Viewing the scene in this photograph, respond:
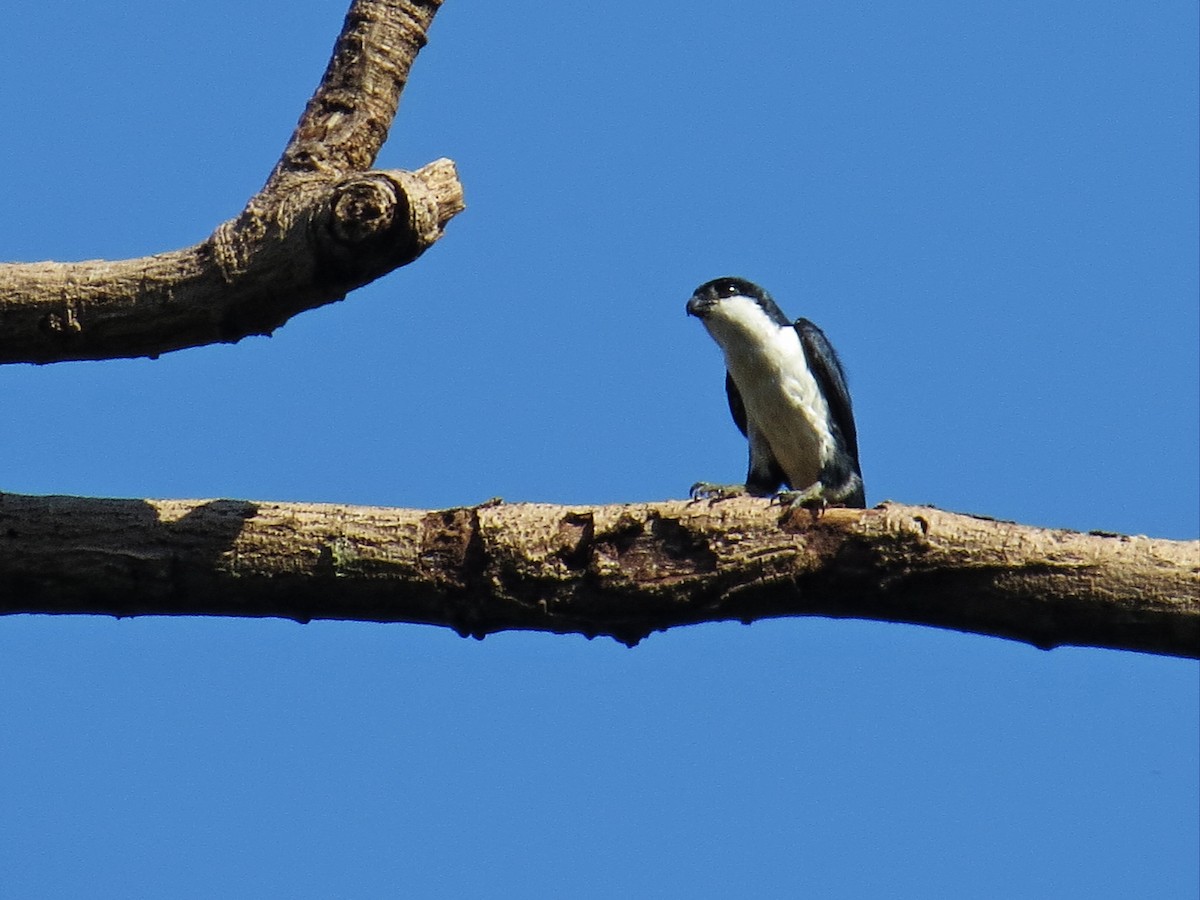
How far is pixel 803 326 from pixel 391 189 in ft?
16.3

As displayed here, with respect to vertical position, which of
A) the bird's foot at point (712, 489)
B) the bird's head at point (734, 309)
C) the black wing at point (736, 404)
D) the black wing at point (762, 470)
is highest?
the bird's head at point (734, 309)

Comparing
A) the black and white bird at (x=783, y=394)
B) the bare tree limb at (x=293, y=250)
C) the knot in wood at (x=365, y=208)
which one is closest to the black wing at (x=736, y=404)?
the black and white bird at (x=783, y=394)

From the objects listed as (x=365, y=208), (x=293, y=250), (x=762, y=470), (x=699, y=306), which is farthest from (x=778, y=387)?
(x=365, y=208)

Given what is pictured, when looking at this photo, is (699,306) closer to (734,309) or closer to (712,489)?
(734,309)

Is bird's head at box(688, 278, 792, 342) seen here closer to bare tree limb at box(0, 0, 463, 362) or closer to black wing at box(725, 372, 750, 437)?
black wing at box(725, 372, 750, 437)

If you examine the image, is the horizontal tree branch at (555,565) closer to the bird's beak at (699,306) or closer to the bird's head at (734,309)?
the bird's head at (734,309)

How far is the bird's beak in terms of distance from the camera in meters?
8.59

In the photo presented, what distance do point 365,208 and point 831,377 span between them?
486 centimetres

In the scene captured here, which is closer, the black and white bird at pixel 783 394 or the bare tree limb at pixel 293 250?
the bare tree limb at pixel 293 250

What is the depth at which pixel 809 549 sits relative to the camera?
4.29m

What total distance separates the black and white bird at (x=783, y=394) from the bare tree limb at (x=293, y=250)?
364 cm

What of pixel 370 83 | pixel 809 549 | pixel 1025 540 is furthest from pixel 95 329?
pixel 1025 540

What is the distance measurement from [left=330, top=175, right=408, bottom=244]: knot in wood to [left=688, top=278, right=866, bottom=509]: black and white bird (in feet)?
14.2

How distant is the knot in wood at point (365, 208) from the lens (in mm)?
3645
